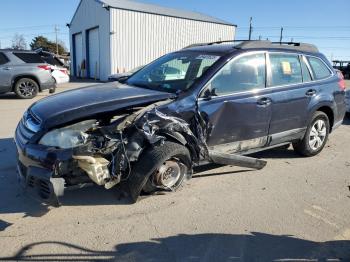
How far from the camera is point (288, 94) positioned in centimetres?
524

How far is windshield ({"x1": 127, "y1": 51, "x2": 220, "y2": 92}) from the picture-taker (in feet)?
15.3

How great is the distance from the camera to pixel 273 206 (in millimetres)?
4133

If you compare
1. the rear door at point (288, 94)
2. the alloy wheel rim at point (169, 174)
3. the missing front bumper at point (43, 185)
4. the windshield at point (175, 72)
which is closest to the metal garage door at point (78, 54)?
the windshield at point (175, 72)

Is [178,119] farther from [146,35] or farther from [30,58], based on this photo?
[146,35]

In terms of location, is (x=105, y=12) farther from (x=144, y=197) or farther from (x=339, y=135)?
(x=144, y=197)

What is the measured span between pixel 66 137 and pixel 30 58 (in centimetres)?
990

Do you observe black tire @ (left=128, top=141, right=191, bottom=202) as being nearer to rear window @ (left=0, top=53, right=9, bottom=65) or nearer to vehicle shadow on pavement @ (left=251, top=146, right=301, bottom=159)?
vehicle shadow on pavement @ (left=251, top=146, right=301, bottom=159)

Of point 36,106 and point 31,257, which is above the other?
point 36,106

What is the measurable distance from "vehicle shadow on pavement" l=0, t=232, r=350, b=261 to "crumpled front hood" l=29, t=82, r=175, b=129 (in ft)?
4.10

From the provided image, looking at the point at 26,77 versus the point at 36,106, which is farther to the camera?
the point at 26,77

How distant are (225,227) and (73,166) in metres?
1.60

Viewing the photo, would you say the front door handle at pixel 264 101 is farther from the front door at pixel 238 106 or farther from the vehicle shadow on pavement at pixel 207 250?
the vehicle shadow on pavement at pixel 207 250

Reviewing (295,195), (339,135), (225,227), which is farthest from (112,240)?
(339,135)

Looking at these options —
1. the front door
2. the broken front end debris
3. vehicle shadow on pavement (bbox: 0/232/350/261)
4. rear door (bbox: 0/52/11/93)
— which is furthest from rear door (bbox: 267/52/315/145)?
rear door (bbox: 0/52/11/93)
